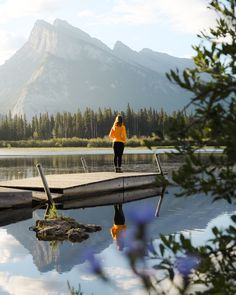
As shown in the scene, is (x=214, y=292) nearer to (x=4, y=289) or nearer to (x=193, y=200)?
(x=4, y=289)

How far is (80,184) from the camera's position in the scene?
2223 centimetres

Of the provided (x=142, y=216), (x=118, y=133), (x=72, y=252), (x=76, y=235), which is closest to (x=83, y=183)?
(x=118, y=133)

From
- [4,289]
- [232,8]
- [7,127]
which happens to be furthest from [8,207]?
[7,127]

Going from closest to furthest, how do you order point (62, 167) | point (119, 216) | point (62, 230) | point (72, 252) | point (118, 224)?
1. point (72, 252)
2. point (62, 230)
3. point (118, 224)
4. point (119, 216)
5. point (62, 167)

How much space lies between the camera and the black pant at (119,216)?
738 inches

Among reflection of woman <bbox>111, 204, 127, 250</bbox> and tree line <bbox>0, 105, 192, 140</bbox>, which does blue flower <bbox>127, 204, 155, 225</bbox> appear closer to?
reflection of woman <bbox>111, 204, 127, 250</bbox>

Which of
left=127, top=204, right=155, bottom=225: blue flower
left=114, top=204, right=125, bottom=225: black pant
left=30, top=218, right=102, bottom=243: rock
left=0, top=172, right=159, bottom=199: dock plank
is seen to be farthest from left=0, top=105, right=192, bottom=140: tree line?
left=127, top=204, right=155, bottom=225: blue flower

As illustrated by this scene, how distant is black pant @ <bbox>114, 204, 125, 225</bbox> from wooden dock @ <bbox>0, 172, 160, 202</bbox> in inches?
56.0

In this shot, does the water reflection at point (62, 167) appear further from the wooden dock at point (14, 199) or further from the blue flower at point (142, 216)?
the blue flower at point (142, 216)

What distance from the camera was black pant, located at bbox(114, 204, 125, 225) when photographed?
61.5 feet

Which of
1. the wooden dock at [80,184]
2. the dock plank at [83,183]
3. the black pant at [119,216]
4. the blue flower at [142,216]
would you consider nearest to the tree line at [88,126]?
the dock plank at [83,183]

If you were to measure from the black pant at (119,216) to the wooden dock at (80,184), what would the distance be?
56.0 inches

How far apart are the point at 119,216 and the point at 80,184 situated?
2.81m

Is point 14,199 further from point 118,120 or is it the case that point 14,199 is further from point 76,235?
point 118,120
